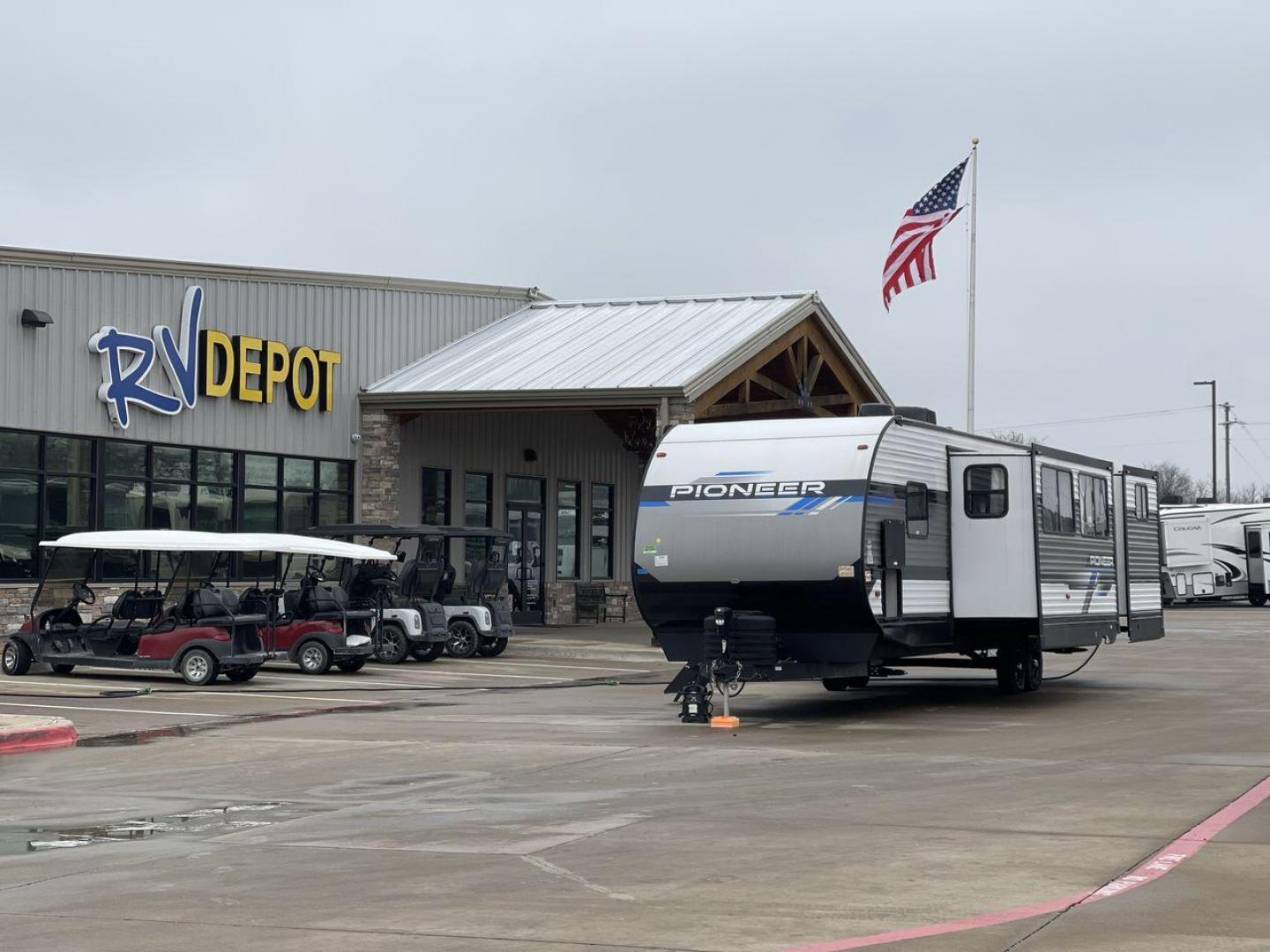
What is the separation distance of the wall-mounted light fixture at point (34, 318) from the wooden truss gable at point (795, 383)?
448 inches

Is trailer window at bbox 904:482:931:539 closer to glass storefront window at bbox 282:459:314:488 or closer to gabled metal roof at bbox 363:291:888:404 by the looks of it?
gabled metal roof at bbox 363:291:888:404

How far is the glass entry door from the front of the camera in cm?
3747

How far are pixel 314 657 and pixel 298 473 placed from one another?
32.3 ft

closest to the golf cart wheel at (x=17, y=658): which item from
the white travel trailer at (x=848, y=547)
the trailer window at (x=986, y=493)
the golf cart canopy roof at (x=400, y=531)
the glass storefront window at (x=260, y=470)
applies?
the golf cart canopy roof at (x=400, y=531)

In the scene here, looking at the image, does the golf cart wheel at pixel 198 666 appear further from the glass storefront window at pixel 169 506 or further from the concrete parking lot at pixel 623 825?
the glass storefront window at pixel 169 506

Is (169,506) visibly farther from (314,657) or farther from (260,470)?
(314,657)

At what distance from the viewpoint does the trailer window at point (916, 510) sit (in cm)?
1817

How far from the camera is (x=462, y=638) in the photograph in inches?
1080

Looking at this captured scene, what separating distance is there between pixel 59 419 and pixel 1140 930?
76.7 ft

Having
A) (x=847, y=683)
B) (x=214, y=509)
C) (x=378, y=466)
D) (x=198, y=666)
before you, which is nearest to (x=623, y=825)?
(x=847, y=683)

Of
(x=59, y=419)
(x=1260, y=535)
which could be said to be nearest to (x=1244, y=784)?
(x=59, y=419)

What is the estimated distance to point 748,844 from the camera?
9891 millimetres

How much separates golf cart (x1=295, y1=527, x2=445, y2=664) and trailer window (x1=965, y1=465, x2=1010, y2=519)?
930cm

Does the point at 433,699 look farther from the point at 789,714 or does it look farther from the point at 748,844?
the point at 748,844
